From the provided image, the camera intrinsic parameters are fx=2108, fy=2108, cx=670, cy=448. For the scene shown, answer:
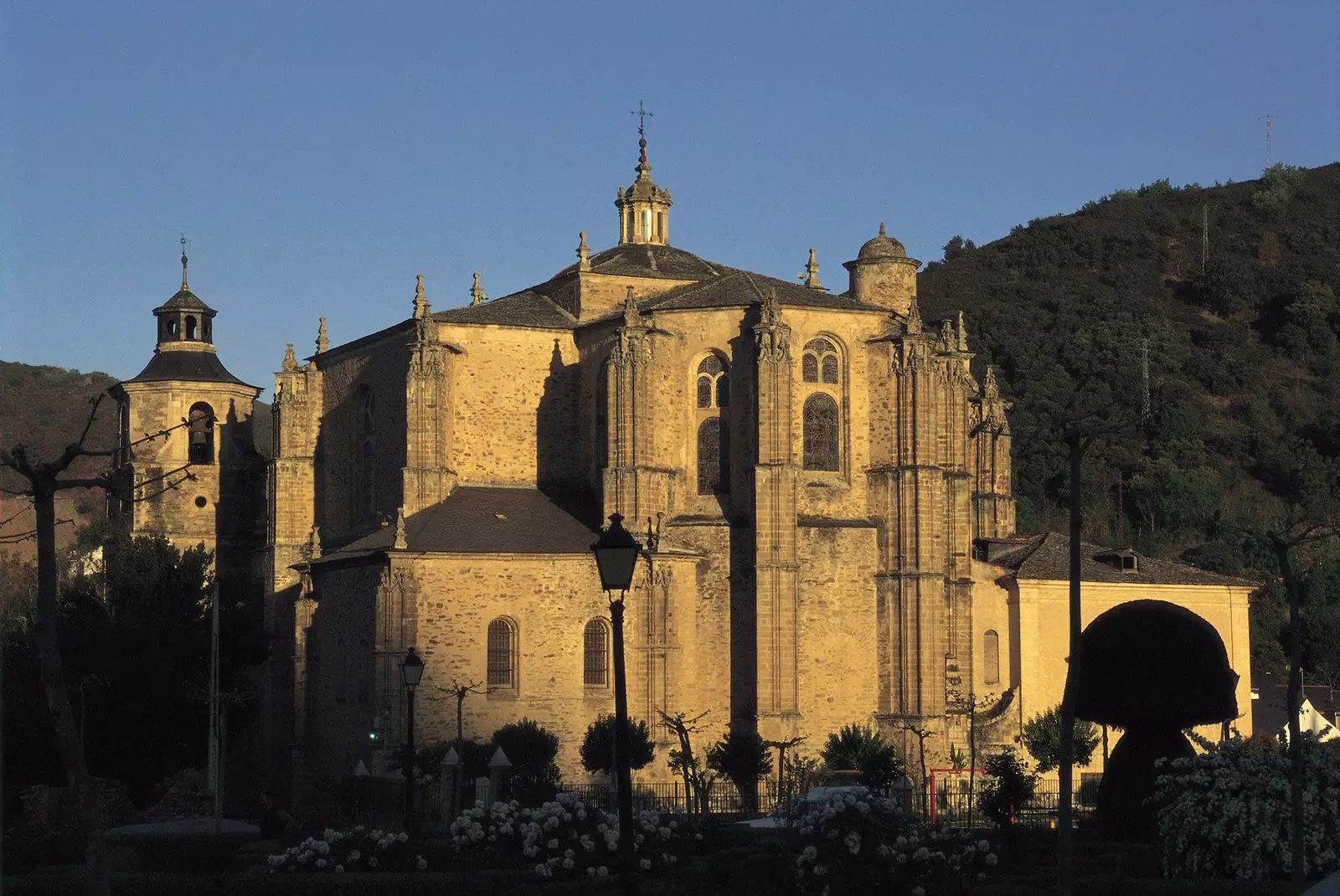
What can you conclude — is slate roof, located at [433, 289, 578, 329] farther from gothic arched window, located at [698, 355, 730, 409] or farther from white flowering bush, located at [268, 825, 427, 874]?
white flowering bush, located at [268, 825, 427, 874]

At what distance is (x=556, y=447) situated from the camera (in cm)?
5972

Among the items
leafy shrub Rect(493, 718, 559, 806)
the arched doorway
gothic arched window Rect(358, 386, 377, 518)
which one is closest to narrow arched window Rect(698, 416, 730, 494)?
leafy shrub Rect(493, 718, 559, 806)

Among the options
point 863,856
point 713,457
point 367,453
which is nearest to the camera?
point 863,856

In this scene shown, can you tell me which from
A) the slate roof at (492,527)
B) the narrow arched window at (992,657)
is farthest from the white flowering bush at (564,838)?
the narrow arched window at (992,657)

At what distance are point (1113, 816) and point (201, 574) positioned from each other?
3827cm

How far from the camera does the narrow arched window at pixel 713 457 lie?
5616 centimetres

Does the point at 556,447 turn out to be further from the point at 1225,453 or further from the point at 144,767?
the point at 1225,453

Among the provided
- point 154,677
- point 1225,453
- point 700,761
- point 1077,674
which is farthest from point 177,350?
point 1225,453

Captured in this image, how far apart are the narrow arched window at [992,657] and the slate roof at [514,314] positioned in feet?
48.3

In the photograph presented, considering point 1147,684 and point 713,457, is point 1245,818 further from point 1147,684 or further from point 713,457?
point 713,457

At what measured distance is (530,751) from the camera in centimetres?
5041

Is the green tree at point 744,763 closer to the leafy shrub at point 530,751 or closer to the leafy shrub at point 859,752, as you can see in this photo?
the leafy shrub at point 859,752

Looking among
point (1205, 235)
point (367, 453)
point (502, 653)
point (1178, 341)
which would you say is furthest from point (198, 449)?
point (1205, 235)

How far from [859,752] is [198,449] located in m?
26.6
